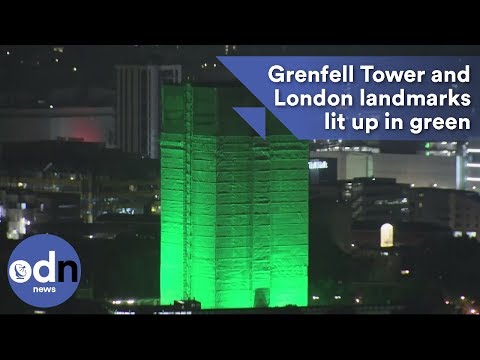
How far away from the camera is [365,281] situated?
11.0 meters

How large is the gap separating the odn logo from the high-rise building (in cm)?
742

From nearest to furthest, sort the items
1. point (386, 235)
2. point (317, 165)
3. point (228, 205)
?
1. point (228, 205)
2. point (317, 165)
3. point (386, 235)

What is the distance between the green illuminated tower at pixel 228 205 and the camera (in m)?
8.91

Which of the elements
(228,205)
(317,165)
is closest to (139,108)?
(317,165)

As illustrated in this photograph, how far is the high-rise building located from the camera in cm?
1440

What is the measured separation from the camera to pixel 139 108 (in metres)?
15.1

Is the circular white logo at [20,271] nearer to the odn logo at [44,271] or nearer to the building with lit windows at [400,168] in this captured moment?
the odn logo at [44,271]

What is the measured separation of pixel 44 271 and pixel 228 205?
2.78 meters

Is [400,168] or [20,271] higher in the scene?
[400,168]

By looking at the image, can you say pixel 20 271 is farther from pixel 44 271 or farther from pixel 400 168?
pixel 400 168

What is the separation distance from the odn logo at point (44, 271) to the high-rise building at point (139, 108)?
742 cm

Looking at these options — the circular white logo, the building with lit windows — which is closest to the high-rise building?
the building with lit windows
